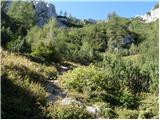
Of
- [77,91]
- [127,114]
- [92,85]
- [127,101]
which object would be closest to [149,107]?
[127,101]

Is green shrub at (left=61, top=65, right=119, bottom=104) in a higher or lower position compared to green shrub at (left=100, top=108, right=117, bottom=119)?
higher

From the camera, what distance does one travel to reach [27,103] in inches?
406

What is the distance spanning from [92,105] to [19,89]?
8.67 feet

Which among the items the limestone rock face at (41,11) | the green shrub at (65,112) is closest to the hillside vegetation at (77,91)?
the green shrub at (65,112)

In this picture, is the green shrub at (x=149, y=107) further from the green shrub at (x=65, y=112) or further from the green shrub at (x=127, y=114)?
the green shrub at (x=65, y=112)

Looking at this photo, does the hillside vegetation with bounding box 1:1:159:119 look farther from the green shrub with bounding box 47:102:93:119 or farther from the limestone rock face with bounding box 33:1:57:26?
the limestone rock face with bounding box 33:1:57:26

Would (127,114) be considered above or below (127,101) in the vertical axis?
below

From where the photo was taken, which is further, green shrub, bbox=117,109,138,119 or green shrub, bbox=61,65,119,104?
green shrub, bbox=61,65,119,104

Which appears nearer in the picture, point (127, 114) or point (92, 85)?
point (127, 114)

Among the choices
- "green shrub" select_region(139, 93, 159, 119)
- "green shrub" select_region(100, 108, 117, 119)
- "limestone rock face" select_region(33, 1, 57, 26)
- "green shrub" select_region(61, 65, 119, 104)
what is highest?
"limestone rock face" select_region(33, 1, 57, 26)

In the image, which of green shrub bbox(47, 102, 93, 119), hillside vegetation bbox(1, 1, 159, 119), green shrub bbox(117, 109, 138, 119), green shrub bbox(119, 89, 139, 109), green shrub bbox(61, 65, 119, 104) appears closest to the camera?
green shrub bbox(47, 102, 93, 119)

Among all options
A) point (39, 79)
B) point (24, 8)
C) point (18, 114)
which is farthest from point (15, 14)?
point (18, 114)

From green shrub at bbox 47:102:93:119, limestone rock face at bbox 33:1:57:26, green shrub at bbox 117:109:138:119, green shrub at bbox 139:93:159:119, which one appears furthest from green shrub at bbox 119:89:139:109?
limestone rock face at bbox 33:1:57:26

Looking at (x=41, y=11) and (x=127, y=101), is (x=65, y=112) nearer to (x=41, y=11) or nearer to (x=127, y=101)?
(x=127, y=101)
